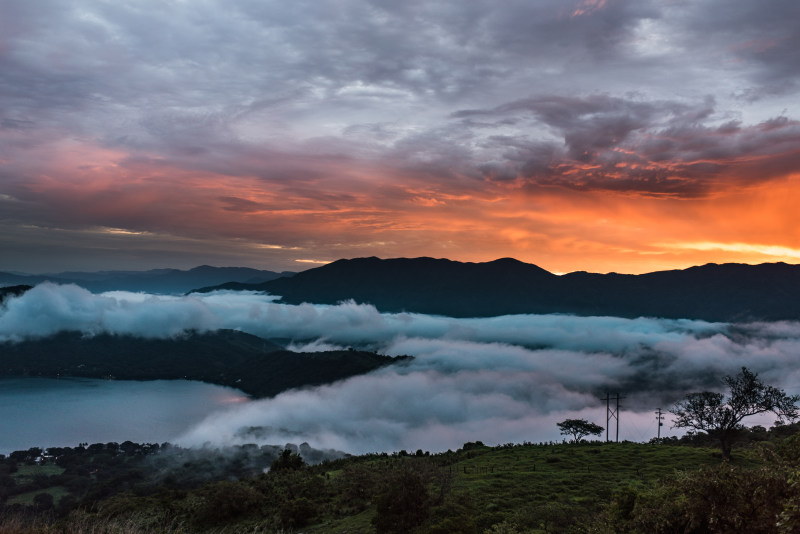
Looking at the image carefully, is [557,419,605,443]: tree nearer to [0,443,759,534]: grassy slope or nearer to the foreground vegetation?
the foreground vegetation

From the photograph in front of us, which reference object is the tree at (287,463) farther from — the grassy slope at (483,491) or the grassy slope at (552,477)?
the grassy slope at (552,477)

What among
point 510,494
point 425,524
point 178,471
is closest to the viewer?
point 425,524

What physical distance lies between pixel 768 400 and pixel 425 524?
188 feet

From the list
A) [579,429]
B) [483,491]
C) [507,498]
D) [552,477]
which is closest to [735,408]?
[552,477]

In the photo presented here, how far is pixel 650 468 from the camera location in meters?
53.2

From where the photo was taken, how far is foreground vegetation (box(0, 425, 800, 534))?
16000mm

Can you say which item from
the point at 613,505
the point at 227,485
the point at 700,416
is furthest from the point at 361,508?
the point at 700,416

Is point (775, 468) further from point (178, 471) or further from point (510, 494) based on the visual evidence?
point (178, 471)

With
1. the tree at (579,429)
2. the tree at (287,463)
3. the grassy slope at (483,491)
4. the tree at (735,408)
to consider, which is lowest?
the tree at (579,429)

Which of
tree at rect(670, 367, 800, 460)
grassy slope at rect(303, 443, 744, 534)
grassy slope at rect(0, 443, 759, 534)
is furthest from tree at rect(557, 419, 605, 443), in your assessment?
tree at rect(670, 367, 800, 460)

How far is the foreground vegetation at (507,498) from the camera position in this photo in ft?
52.5

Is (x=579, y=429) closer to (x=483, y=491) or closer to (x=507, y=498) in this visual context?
(x=483, y=491)

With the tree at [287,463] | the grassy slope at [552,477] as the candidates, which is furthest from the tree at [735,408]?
the tree at [287,463]

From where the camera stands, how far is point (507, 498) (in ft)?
130
